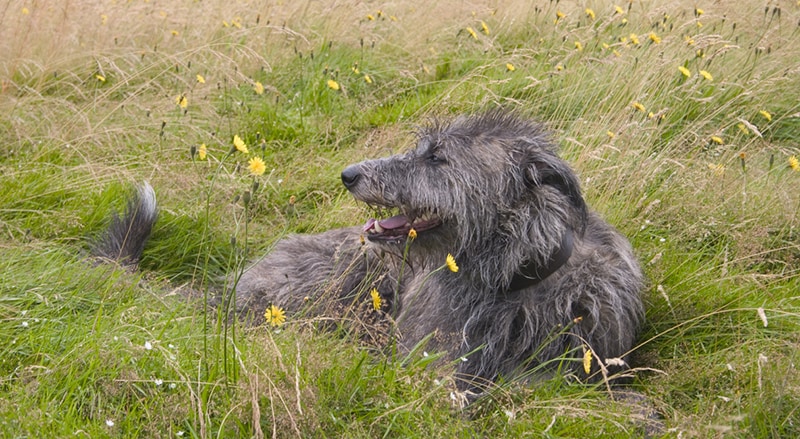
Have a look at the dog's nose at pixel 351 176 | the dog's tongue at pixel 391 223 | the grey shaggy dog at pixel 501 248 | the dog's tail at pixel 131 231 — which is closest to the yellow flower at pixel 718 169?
the grey shaggy dog at pixel 501 248

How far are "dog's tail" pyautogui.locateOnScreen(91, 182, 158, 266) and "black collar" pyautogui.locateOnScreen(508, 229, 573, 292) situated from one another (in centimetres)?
207

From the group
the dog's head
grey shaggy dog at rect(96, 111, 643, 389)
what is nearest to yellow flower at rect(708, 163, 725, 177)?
grey shaggy dog at rect(96, 111, 643, 389)

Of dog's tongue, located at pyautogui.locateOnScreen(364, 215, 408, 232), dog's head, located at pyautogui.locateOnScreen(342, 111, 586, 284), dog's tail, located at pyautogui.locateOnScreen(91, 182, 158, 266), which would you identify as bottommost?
dog's tail, located at pyautogui.locateOnScreen(91, 182, 158, 266)

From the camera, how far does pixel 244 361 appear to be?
8.79 ft

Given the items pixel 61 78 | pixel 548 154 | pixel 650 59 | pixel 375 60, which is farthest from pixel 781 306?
pixel 61 78

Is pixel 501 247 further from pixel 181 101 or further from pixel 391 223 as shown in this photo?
pixel 181 101

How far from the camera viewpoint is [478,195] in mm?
3385

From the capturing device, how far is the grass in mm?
2689

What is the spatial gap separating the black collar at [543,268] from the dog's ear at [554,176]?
0.15m

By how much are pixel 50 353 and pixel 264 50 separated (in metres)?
4.40

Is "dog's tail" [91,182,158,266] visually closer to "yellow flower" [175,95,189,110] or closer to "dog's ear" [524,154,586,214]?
"yellow flower" [175,95,189,110]

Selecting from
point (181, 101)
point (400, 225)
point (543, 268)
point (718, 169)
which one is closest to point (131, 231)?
point (181, 101)

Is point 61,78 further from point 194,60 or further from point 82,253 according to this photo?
point 82,253

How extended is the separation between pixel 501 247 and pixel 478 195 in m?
0.24
